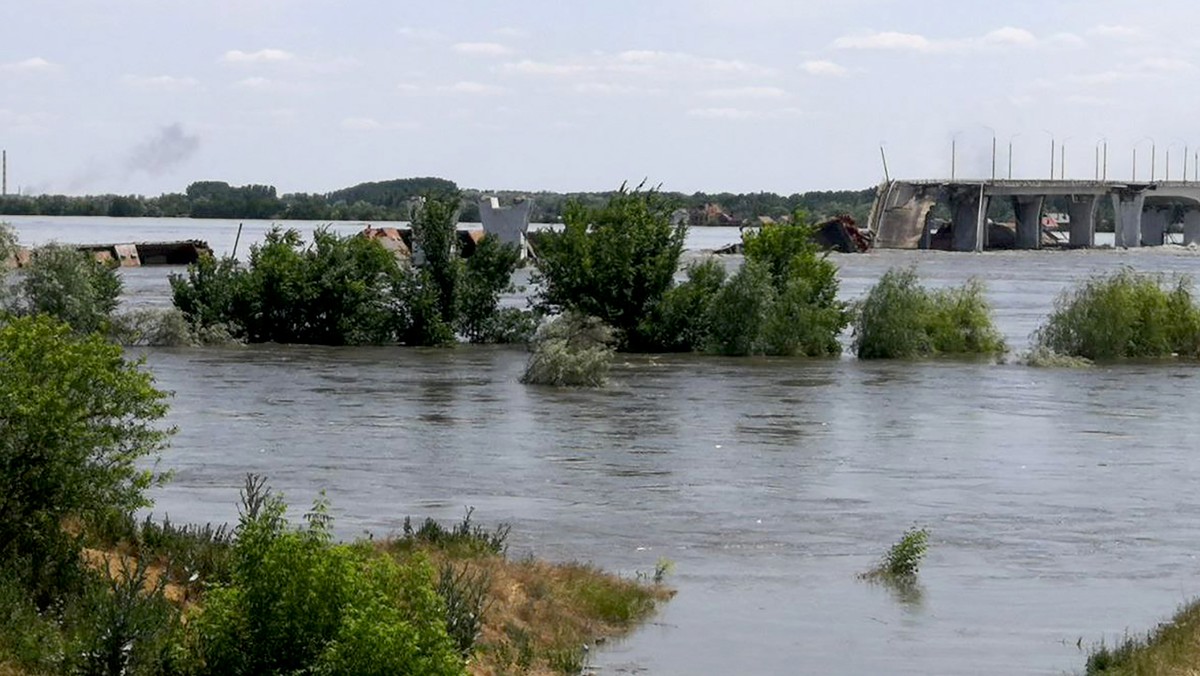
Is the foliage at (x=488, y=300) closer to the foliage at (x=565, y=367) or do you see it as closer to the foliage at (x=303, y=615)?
the foliage at (x=565, y=367)

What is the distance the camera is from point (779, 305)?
139ft

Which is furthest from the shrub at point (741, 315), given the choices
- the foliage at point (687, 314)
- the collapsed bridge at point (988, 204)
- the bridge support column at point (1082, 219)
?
the bridge support column at point (1082, 219)

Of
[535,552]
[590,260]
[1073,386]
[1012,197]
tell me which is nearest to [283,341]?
[590,260]

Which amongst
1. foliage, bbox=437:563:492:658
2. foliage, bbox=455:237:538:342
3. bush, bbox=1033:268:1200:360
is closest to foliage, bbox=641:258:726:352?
foliage, bbox=455:237:538:342

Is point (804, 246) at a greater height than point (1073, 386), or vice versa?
point (804, 246)

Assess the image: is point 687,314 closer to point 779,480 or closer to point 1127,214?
point 779,480

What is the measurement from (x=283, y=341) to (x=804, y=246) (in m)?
13.0

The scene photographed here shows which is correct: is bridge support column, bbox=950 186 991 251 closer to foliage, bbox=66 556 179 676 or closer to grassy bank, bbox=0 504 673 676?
grassy bank, bbox=0 504 673 676

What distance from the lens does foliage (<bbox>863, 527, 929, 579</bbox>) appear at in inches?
625

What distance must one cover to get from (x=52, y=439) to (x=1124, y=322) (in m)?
35.0

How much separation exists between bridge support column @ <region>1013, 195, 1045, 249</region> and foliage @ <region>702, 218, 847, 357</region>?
124103 mm

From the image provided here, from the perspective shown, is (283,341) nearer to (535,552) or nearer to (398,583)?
(535,552)

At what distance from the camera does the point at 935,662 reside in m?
13.0

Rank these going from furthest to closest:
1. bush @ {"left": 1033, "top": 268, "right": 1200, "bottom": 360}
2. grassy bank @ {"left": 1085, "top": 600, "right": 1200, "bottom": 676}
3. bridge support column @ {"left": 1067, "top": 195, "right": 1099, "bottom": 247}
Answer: bridge support column @ {"left": 1067, "top": 195, "right": 1099, "bottom": 247} < bush @ {"left": 1033, "top": 268, "right": 1200, "bottom": 360} < grassy bank @ {"left": 1085, "top": 600, "right": 1200, "bottom": 676}
